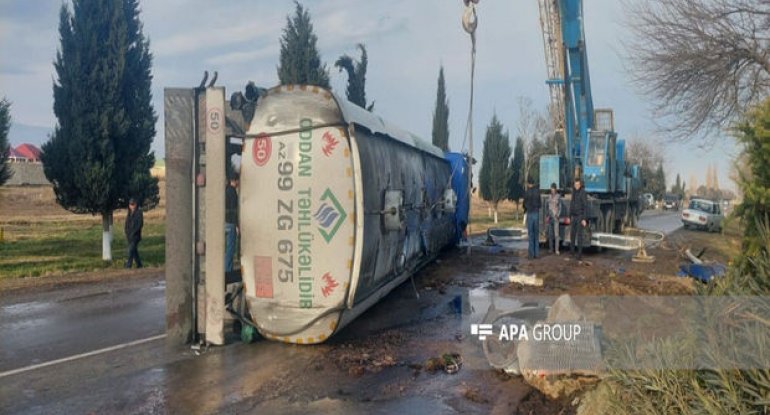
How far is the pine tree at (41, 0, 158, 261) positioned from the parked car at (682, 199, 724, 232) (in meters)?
27.2

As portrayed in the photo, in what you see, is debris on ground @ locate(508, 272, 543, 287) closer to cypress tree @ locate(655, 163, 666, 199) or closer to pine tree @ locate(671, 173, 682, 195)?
cypress tree @ locate(655, 163, 666, 199)

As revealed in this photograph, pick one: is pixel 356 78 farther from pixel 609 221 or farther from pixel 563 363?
pixel 563 363

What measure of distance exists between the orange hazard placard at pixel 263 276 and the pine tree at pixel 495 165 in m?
34.0

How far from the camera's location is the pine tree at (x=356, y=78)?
992 inches

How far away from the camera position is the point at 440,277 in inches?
488

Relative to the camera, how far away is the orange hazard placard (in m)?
6.70

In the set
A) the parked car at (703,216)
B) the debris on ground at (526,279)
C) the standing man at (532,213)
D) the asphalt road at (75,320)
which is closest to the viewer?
A: the asphalt road at (75,320)

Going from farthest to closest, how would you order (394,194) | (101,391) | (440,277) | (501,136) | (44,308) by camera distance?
(501,136) < (440,277) < (44,308) < (394,194) < (101,391)

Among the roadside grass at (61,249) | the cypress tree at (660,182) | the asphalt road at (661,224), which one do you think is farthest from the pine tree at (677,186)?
the roadside grass at (61,249)

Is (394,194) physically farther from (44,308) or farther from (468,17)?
(44,308)

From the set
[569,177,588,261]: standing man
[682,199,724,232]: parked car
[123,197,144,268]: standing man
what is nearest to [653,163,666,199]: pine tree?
[682,199,724,232]: parked car

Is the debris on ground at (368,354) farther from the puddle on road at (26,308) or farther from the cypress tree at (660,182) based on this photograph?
the cypress tree at (660,182)

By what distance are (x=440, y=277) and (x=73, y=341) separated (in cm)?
688

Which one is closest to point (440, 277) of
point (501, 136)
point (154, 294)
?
point (154, 294)
